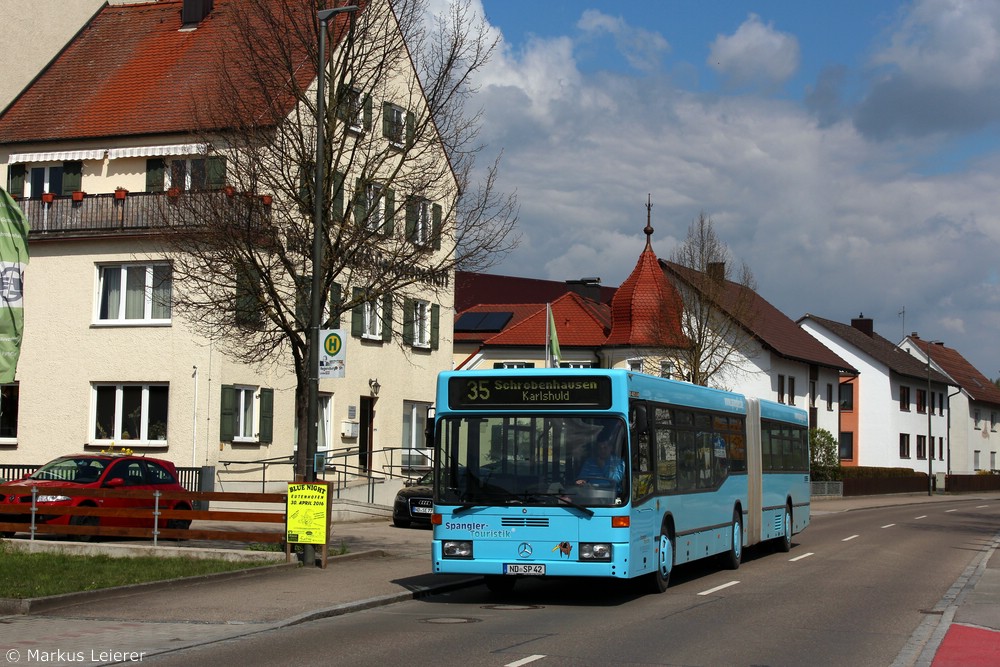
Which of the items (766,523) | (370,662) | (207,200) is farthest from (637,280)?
(370,662)

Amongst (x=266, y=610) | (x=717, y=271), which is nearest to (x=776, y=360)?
(x=717, y=271)

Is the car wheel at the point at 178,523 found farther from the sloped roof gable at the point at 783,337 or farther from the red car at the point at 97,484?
the sloped roof gable at the point at 783,337

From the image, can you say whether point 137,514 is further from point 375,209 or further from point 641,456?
point 641,456

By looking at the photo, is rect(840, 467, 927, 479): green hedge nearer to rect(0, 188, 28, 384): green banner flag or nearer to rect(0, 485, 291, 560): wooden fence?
rect(0, 485, 291, 560): wooden fence

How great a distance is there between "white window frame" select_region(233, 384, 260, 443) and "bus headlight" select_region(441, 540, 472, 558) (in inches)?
726

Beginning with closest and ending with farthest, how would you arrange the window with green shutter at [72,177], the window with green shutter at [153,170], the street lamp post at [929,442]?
the window with green shutter at [153,170] → the window with green shutter at [72,177] → the street lamp post at [929,442]

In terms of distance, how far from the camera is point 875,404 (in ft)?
261

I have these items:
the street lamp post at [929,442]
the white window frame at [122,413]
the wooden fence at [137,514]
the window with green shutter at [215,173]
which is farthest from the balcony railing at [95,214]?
the street lamp post at [929,442]

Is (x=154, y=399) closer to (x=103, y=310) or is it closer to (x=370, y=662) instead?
(x=103, y=310)

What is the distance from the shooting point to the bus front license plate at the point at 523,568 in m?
14.8

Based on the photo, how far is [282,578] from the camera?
17328mm

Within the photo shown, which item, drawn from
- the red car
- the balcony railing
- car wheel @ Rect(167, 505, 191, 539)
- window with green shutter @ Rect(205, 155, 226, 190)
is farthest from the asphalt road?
the balcony railing

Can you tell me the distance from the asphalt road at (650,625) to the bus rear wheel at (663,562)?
0.61ft

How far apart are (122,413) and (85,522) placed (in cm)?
1123
